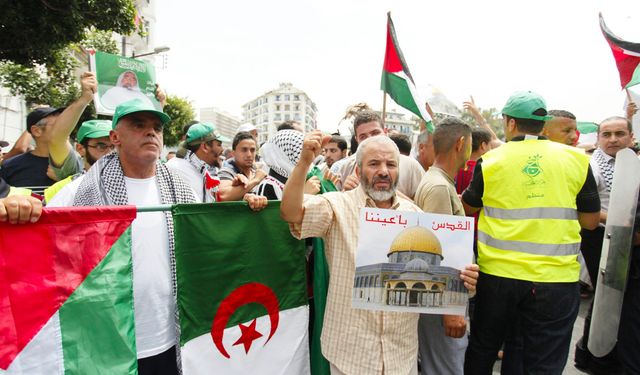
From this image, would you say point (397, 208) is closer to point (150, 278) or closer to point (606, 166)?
point (150, 278)

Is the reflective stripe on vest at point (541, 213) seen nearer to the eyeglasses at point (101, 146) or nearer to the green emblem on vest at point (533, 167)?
the green emblem on vest at point (533, 167)

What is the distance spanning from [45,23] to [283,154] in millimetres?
7813

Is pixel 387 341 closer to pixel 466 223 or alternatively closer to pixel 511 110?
pixel 466 223

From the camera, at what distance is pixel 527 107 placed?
2.88 metres

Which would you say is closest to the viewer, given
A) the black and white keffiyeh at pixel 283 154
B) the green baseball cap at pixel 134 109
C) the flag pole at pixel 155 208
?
the flag pole at pixel 155 208

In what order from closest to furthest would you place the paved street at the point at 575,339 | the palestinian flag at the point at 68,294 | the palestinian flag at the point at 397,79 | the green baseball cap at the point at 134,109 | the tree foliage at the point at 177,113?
the palestinian flag at the point at 68,294
the green baseball cap at the point at 134,109
the paved street at the point at 575,339
the palestinian flag at the point at 397,79
the tree foliage at the point at 177,113

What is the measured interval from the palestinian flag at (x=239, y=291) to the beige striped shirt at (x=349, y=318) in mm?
375

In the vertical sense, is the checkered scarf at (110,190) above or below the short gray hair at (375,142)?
below

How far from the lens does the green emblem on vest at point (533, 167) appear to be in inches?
105

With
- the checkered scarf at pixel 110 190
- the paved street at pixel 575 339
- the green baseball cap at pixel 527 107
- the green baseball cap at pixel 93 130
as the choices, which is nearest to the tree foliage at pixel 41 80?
the green baseball cap at pixel 93 130

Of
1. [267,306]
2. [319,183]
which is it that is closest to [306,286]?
[267,306]

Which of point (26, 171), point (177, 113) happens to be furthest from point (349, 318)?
point (177, 113)

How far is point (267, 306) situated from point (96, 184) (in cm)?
120

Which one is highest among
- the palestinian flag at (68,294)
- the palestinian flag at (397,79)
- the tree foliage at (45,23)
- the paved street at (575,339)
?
the tree foliage at (45,23)
